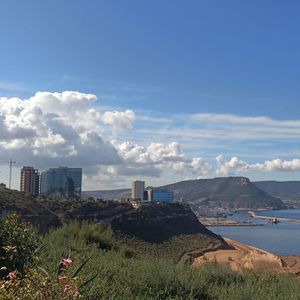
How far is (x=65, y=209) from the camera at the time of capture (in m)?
69.5

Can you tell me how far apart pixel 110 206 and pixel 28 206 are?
878 inches

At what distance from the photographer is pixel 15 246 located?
668 centimetres

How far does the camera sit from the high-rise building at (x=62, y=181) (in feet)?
413

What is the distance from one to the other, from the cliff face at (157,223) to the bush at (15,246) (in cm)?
5826

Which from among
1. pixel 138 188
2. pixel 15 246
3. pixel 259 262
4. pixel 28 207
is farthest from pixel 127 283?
pixel 138 188

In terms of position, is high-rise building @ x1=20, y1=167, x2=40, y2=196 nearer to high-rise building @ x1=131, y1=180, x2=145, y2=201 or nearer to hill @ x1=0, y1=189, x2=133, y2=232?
hill @ x1=0, y1=189, x2=133, y2=232

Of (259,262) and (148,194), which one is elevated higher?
(148,194)

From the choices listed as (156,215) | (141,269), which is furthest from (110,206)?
(141,269)

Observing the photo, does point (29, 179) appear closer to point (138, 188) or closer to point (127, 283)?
point (138, 188)

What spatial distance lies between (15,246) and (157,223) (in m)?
74.9

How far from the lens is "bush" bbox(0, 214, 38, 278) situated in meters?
6.57

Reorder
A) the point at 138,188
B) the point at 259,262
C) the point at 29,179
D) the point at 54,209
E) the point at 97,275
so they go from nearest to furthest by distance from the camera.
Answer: the point at 97,275
the point at 259,262
the point at 54,209
the point at 29,179
the point at 138,188

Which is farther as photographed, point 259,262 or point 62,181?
point 62,181

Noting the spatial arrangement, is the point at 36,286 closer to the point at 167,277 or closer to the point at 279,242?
the point at 167,277
